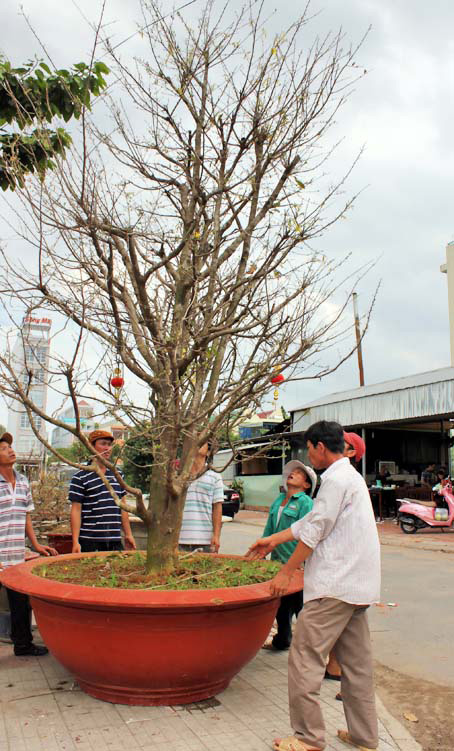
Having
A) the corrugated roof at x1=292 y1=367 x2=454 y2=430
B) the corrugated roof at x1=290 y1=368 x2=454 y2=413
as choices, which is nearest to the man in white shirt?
the corrugated roof at x1=292 y1=367 x2=454 y2=430

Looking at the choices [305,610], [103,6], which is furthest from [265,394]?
[103,6]

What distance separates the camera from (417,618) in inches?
263

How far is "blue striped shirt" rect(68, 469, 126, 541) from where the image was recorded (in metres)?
5.06

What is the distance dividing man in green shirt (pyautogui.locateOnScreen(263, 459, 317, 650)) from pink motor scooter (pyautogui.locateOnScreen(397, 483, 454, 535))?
1066 cm

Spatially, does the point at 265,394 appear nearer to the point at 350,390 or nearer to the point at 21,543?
the point at 21,543

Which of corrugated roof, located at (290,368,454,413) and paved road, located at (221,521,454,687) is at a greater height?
corrugated roof, located at (290,368,454,413)

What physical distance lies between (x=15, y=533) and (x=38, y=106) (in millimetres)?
3018

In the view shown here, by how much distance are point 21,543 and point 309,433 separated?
8.72 feet

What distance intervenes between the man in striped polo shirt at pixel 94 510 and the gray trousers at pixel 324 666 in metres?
2.34

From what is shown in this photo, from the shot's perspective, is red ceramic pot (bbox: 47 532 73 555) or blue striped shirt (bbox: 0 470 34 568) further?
red ceramic pot (bbox: 47 532 73 555)

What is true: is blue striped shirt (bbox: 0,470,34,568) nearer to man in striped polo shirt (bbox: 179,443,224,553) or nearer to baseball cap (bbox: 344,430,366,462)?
man in striped polo shirt (bbox: 179,443,224,553)

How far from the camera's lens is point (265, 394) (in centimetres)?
423

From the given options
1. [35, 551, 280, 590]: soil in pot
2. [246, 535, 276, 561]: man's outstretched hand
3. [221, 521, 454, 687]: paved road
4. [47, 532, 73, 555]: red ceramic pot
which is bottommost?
[221, 521, 454, 687]: paved road

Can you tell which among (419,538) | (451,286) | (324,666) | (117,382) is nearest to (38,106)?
(117,382)
